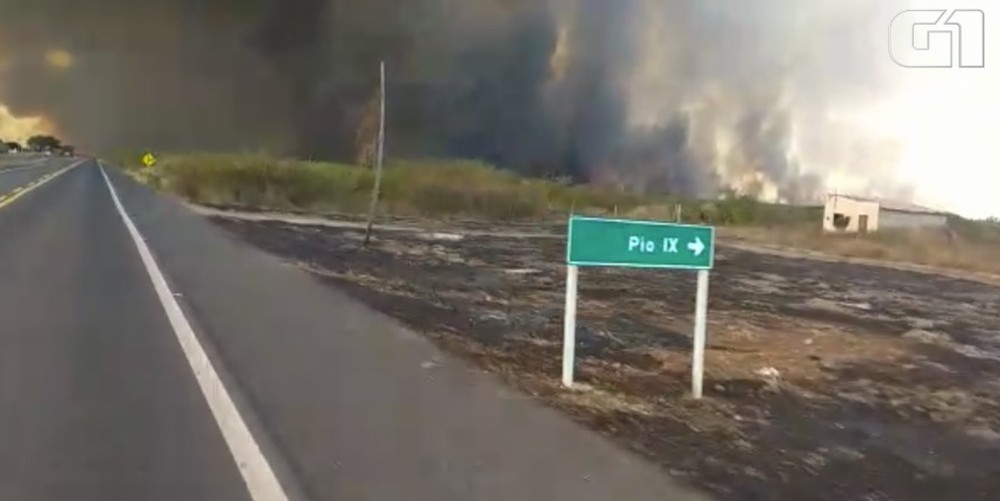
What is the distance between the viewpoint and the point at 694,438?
6.79 metres

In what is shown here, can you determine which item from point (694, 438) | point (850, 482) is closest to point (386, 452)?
point (694, 438)

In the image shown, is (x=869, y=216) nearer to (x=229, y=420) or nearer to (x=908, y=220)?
(x=908, y=220)

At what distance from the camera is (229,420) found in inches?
237

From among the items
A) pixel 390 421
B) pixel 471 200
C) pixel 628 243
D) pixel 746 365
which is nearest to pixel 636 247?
pixel 628 243

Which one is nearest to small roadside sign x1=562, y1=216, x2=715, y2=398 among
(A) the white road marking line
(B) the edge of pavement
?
(B) the edge of pavement

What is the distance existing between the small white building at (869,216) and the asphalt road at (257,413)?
58448mm

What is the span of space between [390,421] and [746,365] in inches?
210

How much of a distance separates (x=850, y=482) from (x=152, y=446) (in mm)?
3881

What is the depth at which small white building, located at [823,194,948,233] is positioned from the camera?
2648 inches

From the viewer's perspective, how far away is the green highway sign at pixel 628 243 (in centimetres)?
747

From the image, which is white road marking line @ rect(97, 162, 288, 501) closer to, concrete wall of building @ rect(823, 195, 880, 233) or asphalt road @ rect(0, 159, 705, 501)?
asphalt road @ rect(0, 159, 705, 501)

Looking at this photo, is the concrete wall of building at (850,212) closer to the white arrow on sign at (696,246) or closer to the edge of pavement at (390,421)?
the edge of pavement at (390,421)

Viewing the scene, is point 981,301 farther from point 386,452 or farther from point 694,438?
point 386,452

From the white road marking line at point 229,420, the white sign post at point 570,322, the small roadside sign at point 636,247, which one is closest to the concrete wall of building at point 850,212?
the small roadside sign at point 636,247
